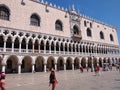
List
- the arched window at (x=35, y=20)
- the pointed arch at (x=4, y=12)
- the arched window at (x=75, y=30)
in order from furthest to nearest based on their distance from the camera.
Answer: the arched window at (x=75, y=30), the arched window at (x=35, y=20), the pointed arch at (x=4, y=12)

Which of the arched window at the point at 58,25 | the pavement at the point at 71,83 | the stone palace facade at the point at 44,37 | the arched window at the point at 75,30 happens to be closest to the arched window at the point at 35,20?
the stone palace facade at the point at 44,37

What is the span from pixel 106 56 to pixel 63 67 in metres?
18.5

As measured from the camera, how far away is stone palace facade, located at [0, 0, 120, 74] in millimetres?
26234

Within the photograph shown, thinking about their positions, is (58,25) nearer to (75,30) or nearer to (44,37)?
(44,37)

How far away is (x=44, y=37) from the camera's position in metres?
31.5

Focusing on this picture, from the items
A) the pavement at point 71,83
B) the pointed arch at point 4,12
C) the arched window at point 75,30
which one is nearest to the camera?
the pavement at point 71,83

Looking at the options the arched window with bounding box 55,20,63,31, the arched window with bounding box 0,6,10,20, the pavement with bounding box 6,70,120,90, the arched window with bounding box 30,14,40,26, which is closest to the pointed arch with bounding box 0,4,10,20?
the arched window with bounding box 0,6,10,20

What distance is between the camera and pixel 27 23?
28.9 m

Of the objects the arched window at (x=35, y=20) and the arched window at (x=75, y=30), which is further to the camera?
the arched window at (x=75, y=30)

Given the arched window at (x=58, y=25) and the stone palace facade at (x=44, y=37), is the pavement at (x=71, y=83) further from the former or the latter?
the arched window at (x=58, y=25)

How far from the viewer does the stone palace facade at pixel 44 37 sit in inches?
1033

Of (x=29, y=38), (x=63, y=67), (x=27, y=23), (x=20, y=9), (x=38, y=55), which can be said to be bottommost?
(x=63, y=67)

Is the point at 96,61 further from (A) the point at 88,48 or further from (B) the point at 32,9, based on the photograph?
(B) the point at 32,9

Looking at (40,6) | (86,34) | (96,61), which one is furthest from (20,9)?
(96,61)
